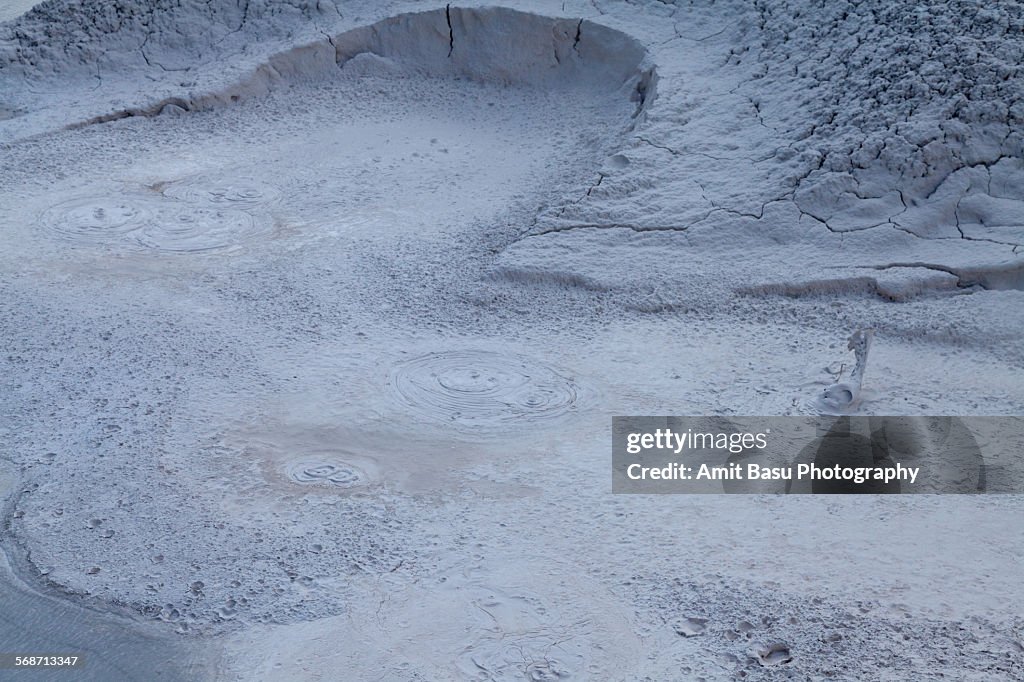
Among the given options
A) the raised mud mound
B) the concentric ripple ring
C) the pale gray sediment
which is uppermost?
the raised mud mound

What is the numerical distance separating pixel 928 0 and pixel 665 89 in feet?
3.78

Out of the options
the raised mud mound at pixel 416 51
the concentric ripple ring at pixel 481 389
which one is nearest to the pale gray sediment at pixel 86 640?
the concentric ripple ring at pixel 481 389

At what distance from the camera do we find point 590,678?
82.5 inches

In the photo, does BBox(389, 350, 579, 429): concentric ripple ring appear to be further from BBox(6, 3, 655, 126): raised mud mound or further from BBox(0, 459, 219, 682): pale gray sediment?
BBox(6, 3, 655, 126): raised mud mound


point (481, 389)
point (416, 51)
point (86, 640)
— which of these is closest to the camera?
point (86, 640)

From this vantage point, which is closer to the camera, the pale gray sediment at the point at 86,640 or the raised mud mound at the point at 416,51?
the pale gray sediment at the point at 86,640

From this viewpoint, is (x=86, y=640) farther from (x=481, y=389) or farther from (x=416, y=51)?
(x=416, y=51)

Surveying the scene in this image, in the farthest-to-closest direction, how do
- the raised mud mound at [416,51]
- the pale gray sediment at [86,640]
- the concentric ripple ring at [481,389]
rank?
the raised mud mound at [416,51], the concentric ripple ring at [481,389], the pale gray sediment at [86,640]

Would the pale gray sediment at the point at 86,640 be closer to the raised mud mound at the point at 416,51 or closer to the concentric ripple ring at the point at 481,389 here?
the concentric ripple ring at the point at 481,389

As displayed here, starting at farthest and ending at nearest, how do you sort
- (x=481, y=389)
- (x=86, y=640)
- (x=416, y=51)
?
(x=416, y=51) < (x=481, y=389) < (x=86, y=640)

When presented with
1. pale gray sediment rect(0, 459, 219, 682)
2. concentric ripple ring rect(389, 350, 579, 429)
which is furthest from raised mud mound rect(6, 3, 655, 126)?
pale gray sediment rect(0, 459, 219, 682)

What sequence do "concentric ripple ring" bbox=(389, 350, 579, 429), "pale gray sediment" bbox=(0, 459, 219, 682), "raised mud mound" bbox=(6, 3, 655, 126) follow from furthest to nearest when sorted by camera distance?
1. "raised mud mound" bbox=(6, 3, 655, 126)
2. "concentric ripple ring" bbox=(389, 350, 579, 429)
3. "pale gray sediment" bbox=(0, 459, 219, 682)

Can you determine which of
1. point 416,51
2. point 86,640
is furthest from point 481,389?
point 416,51

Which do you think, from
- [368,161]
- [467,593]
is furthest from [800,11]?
[467,593]
